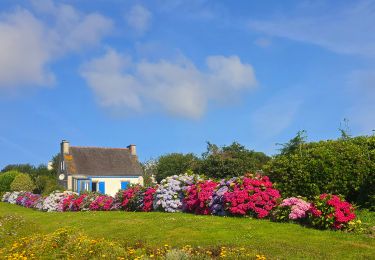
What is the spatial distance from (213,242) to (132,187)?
10431mm

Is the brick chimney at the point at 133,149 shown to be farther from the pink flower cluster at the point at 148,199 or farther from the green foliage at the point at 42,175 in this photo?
the pink flower cluster at the point at 148,199

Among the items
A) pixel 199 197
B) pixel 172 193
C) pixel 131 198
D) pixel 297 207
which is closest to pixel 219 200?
pixel 199 197

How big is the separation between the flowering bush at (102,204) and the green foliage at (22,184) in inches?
1030

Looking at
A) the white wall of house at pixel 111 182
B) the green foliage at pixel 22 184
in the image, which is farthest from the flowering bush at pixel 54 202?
the white wall of house at pixel 111 182

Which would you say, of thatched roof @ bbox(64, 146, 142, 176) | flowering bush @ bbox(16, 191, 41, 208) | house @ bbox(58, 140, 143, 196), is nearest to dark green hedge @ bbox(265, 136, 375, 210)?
flowering bush @ bbox(16, 191, 41, 208)

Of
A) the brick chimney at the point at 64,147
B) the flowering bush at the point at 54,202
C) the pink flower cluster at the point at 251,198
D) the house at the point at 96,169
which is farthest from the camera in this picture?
the brick chimney at the point at 64,147

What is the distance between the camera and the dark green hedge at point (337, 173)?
538 inches

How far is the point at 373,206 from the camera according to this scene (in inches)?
531

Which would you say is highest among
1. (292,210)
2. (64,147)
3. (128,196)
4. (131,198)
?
(64,147)

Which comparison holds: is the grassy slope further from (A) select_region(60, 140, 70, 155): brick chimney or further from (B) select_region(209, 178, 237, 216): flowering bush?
(A) select_region(60, 140, 70, 155): brick chimney

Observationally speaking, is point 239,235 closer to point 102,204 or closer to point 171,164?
point 102,204

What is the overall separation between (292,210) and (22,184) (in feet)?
128

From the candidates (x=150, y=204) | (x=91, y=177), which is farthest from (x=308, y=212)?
(x=91, y=177)

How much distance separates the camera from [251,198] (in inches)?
540
